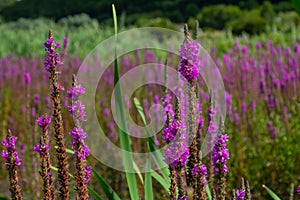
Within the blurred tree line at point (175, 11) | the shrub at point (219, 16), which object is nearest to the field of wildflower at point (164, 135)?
the blurred tree line at point (175, 11)

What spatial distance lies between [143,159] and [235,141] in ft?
3.08

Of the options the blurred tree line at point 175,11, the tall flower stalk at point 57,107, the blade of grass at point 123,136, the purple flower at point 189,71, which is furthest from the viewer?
the blurred tree line at point 175,11

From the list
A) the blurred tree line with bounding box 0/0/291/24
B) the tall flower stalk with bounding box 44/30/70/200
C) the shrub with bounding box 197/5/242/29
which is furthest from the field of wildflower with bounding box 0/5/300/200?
the blurred tree line with bounding box 0/0/291/24

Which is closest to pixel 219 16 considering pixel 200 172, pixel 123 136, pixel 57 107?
pixel 123 136

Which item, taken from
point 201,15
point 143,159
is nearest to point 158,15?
point 201,15

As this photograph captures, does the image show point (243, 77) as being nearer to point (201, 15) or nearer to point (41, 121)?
point (41, 121)

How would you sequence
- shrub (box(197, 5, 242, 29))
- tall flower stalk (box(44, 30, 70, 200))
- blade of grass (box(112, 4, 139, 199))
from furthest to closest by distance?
shrub (box(197, 5, 242, 29))
blade of grass (box(112, 4, 139, 199))
tall flower stalk (box(44, 30, 70, 200))

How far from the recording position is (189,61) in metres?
1.51

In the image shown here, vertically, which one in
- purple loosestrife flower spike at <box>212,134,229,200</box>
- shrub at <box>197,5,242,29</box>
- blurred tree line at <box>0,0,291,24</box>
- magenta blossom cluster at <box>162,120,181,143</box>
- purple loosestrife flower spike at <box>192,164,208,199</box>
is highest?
blurred tree line at <box>0,0,291,24</box>

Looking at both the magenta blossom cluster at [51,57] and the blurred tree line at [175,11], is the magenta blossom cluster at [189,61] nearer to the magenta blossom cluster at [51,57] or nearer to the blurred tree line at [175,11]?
the magenta blossom cluster at [51,57]

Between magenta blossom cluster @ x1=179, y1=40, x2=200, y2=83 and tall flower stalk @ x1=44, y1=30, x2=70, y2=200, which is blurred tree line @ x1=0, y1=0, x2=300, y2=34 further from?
tall flower stalk @ x1=44, y1=30, x2=70, y2=200

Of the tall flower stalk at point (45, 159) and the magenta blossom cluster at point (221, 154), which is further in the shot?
the magenta blossom cluster at point (221, 154)

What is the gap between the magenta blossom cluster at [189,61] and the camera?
150 cm

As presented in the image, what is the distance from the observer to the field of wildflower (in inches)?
55.1
